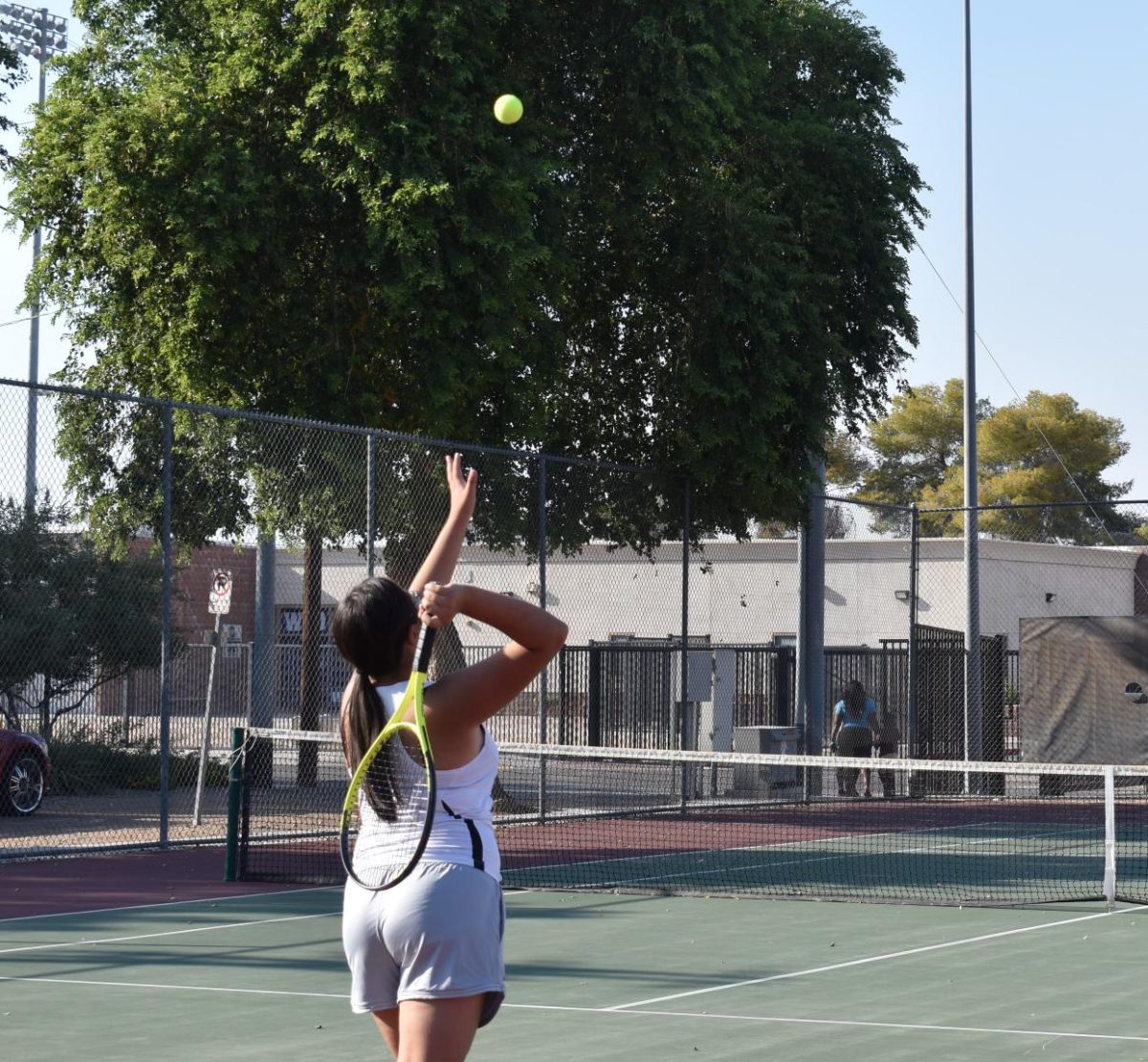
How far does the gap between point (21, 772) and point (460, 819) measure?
15.7 meters

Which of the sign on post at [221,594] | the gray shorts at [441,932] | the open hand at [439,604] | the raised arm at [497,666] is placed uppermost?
the sign on post at [221,594]

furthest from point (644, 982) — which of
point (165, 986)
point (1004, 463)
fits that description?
point (1004, 463)

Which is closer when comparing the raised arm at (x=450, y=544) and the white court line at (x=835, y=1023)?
the raised arm at (x=450, y=544)

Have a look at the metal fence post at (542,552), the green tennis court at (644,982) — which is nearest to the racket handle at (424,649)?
the green tennis court at (644,982)

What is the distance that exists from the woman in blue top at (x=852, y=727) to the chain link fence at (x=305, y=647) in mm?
576

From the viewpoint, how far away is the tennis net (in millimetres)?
13984

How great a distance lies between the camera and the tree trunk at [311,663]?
1848 centimetres

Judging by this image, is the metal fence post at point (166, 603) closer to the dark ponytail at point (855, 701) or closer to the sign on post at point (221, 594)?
the sign on post at point (221, 594)

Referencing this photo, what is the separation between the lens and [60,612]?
20.2 meters

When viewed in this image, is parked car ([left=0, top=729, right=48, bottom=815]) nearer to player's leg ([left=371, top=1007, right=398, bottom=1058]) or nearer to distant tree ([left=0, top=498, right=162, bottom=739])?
distant tree ([left=0, top=498, right=162, bottom=739])

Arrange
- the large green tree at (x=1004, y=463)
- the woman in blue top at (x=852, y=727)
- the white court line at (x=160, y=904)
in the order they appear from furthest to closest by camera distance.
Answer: the large green tree at (x=1004, y=463) < the woman in blue top at (x=852, y=727) < the white court line at (x=160, y=904)

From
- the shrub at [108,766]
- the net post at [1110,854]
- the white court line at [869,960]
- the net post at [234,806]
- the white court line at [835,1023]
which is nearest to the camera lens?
the white court line at [835,1023]

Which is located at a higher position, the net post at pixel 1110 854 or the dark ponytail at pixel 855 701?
the dark ponytail at pixel 855 701

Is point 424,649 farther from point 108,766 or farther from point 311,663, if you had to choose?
point 108,766
